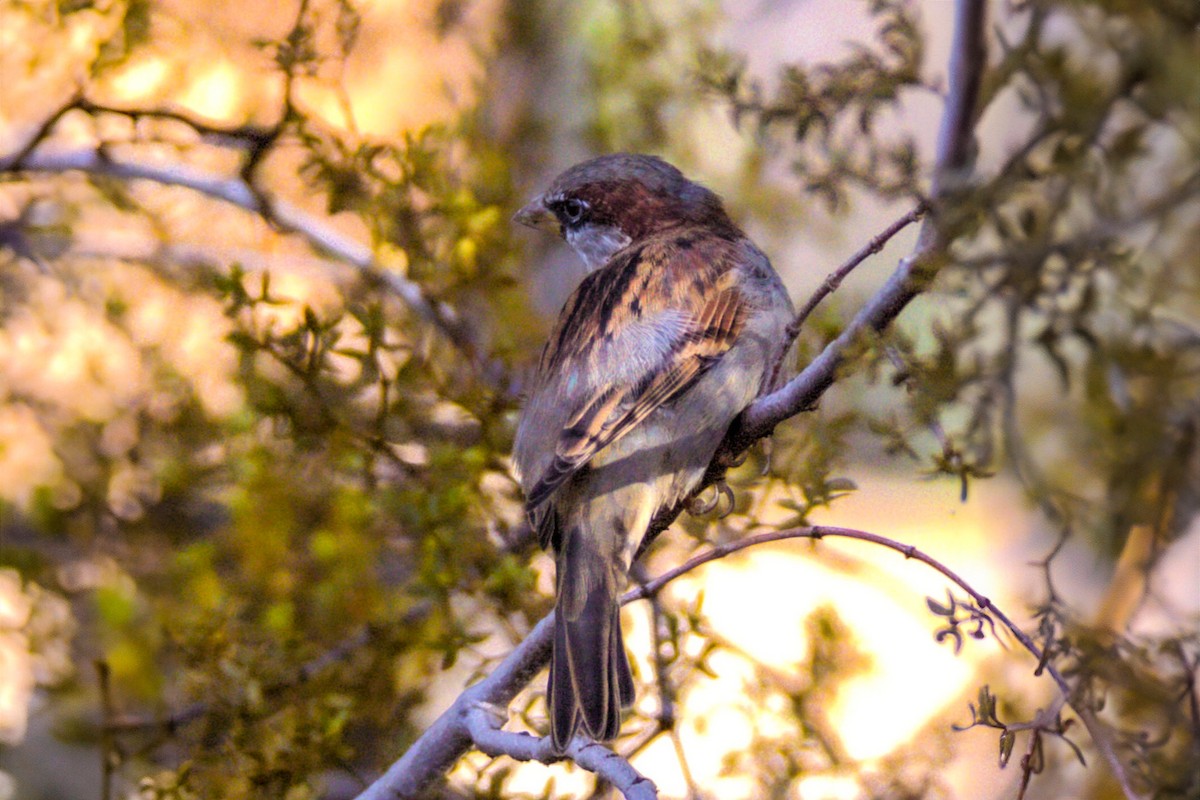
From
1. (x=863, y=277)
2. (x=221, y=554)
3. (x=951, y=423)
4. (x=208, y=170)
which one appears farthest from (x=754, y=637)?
(x=208, y=170)

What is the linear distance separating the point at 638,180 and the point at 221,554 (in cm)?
128

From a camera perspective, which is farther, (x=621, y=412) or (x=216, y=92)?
(x=216, y=92)

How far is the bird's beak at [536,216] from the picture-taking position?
2.09 m

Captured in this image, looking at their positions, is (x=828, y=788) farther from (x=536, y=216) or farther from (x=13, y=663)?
(x=13, y=663)

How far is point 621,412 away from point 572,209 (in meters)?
0.65

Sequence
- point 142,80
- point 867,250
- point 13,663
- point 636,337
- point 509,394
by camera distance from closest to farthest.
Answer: point 867,250, point 636,337, point 509,394, point 13,663, point 142,80

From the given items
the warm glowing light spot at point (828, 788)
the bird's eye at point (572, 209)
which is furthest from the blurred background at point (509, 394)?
the bird's eye at point (572, 209)

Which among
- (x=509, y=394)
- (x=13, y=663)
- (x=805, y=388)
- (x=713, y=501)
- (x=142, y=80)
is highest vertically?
(x=142, y=80)

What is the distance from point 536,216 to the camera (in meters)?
2.10

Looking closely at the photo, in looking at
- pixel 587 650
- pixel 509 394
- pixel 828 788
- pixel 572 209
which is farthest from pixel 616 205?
pixel 828 788

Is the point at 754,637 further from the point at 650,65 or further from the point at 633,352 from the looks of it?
the point at 633,352

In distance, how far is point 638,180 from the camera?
6.86ft

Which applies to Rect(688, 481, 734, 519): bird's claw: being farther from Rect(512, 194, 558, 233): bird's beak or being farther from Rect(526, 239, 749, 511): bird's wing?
Rect(512, 194, 558, 233): bird's beak

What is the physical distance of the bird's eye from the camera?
6.88 ft
